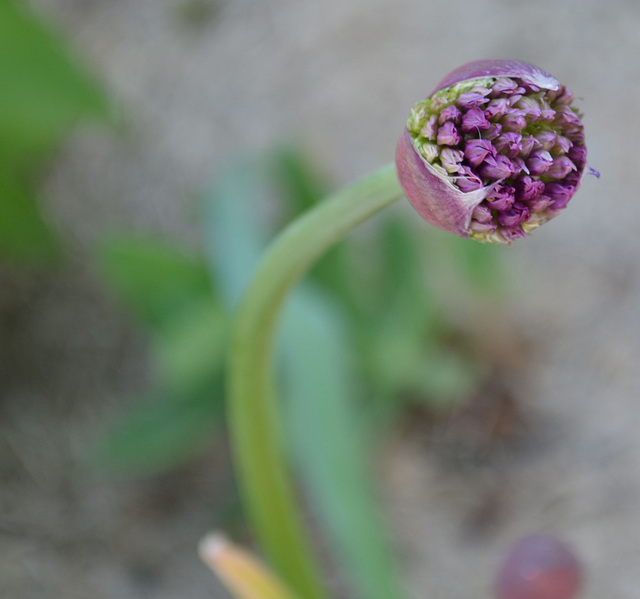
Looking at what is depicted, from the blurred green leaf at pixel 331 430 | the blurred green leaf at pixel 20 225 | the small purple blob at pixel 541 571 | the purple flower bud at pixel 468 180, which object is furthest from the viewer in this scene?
the blurred green leaf at pixel 20 225

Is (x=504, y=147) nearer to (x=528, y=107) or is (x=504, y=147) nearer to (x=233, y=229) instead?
(x=528, y=107)

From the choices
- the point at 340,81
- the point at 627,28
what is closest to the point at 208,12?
the point at 340,81

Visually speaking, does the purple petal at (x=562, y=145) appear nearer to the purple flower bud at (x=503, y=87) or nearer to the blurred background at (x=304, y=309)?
the purple flower bud at (x=503, y=87)

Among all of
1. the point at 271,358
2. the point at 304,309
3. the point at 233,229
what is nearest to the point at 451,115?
the point at 271,358

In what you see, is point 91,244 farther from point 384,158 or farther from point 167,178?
point 384,158

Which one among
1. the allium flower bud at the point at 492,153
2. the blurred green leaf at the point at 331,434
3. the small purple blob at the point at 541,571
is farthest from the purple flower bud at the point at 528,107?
the blurred green leaf at the point at 331,434

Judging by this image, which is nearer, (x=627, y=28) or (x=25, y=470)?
(x=25, y=470)

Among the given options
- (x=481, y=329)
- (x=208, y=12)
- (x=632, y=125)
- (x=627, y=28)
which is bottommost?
(x=481, y=329)
